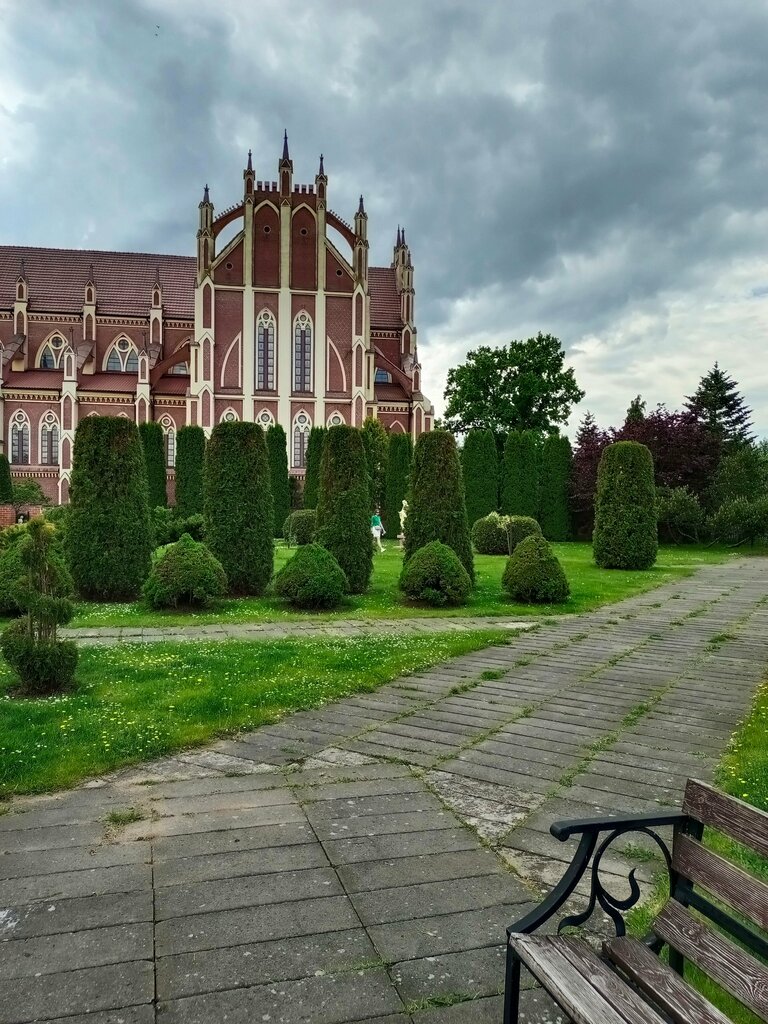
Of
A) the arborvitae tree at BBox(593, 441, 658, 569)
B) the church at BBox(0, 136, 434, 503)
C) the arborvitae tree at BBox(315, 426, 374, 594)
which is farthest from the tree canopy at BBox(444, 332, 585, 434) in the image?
the arborvitae tree at BBox(315, 426, 374, 594)

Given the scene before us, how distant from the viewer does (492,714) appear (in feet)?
17.9

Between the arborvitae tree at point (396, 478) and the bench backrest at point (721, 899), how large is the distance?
27.5 meters

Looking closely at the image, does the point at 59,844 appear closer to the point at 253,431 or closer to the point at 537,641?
the point at 537,641

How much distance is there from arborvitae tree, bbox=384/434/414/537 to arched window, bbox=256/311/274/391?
15794 mm

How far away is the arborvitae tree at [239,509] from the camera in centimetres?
1273

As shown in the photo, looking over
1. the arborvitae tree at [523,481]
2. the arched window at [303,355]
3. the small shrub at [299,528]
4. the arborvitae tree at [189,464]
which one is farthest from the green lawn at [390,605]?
the arched window at [303,355]

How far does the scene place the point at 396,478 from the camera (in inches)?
1190

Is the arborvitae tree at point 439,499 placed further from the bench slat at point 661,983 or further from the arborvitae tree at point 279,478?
the arborvitae tree at point 279,478

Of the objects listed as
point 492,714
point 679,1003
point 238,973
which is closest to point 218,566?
point 492,714

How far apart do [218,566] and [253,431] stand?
2.97 meters

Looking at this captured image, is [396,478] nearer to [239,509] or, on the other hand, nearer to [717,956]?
[239,509]

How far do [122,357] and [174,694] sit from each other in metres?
49.3

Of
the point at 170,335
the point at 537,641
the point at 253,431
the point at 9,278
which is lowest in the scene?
the point at 537,641

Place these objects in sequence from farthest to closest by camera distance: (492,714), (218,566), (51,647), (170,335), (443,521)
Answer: (170,335), (443,521), (218,566), (51,647), (492,714)
